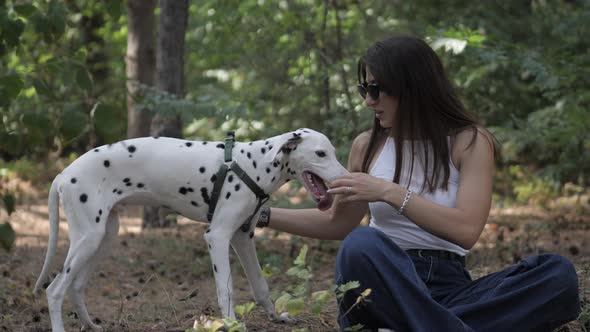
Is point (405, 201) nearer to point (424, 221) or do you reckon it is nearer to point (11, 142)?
point (424, 221)

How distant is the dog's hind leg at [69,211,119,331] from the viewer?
14.3ft

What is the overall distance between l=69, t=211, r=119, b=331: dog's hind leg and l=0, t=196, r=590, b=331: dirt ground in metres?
0.24

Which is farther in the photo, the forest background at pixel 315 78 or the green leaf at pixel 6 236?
the forest background at pixel 315 78

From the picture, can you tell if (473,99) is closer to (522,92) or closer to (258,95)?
(522,92)

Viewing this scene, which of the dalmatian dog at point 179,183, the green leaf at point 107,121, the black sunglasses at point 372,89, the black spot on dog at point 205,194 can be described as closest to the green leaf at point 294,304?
the dalmatian dog at point 179,183

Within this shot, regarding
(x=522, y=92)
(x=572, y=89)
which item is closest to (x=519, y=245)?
(x=572, y=89)

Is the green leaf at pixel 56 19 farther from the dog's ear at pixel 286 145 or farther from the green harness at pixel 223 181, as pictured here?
the dog's ear at pixel 286 145

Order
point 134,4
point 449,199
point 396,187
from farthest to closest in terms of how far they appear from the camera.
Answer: point 134,4 → point 449,199 → point 396,187

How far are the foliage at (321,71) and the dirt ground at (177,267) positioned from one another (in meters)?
0.95

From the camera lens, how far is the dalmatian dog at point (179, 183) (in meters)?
4.05

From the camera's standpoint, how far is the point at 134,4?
9.31 m

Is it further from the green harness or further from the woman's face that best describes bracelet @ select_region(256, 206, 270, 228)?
the woman's face

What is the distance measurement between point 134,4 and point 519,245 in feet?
19.3

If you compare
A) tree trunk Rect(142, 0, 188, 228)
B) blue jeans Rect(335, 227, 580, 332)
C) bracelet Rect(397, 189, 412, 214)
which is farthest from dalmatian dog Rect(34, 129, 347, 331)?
tree trunk Rect(142, 0, 188, 228)
